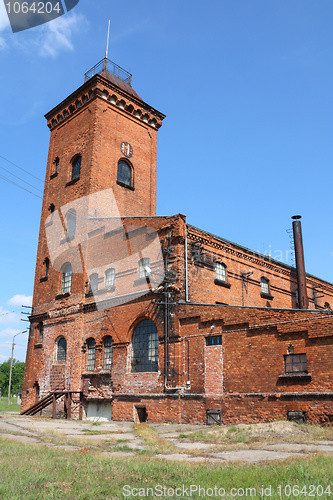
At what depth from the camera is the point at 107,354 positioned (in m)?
21.2

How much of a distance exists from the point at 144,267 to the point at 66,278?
656cm

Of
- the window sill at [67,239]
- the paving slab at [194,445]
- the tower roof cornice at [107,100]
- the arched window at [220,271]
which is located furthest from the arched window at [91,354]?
the tower roof cornice at [107,100]

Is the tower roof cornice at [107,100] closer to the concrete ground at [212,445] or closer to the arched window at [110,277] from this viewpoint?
the arched window at [110,277]

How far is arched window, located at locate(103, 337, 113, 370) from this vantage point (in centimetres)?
2097

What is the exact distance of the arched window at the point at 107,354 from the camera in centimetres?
2097

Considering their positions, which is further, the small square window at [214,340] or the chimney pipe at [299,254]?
the chimney pipe at [299,254]

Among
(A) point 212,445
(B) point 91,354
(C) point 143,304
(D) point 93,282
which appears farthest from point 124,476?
(D) point 93,282

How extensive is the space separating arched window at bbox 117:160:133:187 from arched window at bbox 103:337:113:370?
33.5ft

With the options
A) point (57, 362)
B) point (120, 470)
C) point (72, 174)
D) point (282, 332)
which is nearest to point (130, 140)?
point (72, 174)

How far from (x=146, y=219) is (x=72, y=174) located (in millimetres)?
8652

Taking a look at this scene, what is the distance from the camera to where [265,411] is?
1457 cm

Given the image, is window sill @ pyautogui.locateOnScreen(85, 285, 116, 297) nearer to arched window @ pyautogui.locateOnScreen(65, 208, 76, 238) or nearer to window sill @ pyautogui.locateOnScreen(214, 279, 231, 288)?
arched window @ pyautogui.locateOnScreen(65, 208, 76, 238)

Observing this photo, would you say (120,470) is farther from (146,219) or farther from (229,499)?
(146,219)

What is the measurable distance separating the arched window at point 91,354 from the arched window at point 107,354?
1.02 meters
